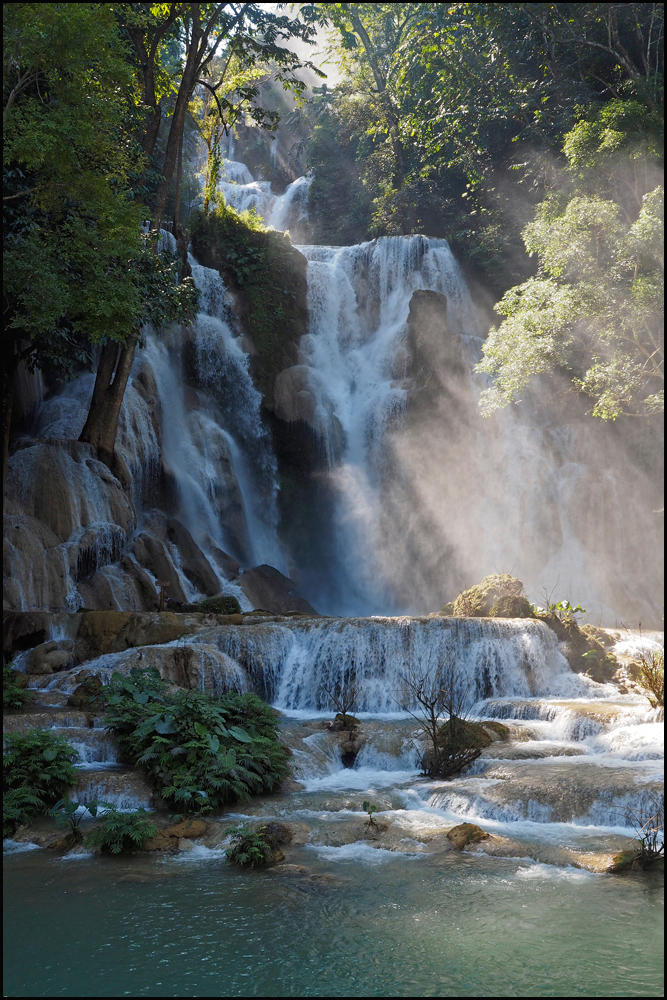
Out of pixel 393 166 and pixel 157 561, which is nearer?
pixel 157 561

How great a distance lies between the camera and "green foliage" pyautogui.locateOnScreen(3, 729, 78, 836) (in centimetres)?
695

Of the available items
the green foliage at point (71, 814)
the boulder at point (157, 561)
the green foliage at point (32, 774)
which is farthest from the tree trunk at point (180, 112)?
the green foliage at point (71, 814)

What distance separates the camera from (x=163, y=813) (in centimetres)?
734

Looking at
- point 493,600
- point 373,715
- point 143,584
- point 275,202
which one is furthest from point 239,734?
point 275,202

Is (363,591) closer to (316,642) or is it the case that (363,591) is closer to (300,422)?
(300,422)

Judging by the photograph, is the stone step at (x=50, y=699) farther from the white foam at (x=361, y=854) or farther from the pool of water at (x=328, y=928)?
the white foam at (x=361, y=854)

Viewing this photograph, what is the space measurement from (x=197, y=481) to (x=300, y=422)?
4343 millimetres

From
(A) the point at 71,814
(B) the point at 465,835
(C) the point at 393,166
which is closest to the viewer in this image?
(B) the point at 465,835

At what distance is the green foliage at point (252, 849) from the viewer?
604cm

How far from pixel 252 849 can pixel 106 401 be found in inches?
510

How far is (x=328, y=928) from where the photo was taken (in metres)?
4.91

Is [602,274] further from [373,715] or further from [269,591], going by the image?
[269,591]

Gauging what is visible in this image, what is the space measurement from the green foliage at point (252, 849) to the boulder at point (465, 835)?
1.61 m

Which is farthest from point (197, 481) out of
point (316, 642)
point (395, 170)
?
point (395, 170)
